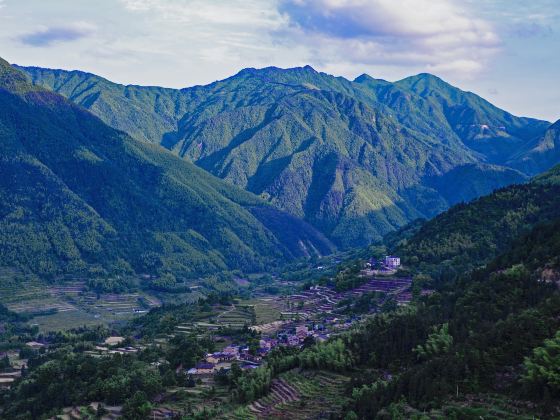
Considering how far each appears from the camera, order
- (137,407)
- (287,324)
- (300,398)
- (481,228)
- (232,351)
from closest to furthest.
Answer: (300,398) < (137,407) < (232,351) < (287,324) < (481,228)

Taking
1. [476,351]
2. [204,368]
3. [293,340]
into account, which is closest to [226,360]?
[204,368]

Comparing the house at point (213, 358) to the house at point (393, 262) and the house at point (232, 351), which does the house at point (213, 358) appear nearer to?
the house at point (232, 351)

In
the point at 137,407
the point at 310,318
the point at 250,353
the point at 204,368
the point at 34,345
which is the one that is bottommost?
the point at 34,345

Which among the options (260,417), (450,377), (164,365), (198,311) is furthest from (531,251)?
(198,311)

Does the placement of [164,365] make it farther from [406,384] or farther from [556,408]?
[556,408]

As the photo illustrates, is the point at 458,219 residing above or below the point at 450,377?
above

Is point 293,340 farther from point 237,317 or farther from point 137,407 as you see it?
point 237,317

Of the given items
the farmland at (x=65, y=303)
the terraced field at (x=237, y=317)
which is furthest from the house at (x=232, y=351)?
the farmland at (x=65, y=303)

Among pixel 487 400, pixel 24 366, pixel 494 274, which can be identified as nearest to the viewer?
pixel 487 400
